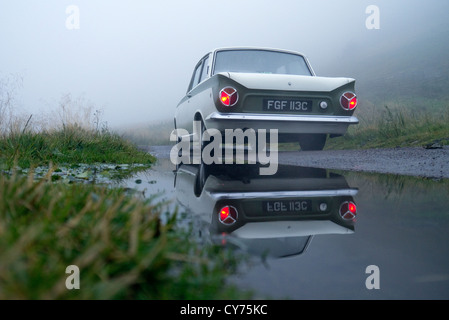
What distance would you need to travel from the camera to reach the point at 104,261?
1422 millimetres

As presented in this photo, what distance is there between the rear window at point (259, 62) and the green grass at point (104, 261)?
4.80 metres

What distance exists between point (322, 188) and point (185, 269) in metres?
2.47

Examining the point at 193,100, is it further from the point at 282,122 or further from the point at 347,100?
the point at 347,100

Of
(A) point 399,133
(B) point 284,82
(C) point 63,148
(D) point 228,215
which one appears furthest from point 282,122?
(A) point 399,133

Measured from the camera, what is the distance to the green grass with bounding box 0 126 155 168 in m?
5.52

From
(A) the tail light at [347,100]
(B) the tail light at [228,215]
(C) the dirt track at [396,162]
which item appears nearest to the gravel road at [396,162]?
(C) the dirt track at [396,162]

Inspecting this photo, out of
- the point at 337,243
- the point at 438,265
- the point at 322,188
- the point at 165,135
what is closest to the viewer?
the point at 438,265

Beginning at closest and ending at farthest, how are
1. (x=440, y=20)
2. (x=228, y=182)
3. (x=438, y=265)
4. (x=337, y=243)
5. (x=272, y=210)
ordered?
(x=438, y=265) → (x=337, y=243) → (x=272, y=210) → (x=228, y=182) → (x=440, y=20)

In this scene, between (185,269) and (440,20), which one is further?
(440,20)

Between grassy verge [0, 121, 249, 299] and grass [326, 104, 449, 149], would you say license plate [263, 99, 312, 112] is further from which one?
grassy verge [0, 121, 249, 299]

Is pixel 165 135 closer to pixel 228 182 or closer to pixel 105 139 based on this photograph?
pixel 105 139

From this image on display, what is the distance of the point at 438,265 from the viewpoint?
1.72 meters

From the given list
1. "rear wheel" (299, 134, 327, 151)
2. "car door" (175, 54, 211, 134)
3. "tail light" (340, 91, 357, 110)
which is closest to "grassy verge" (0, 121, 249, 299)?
"car door" (175, 54, 211, 134)
